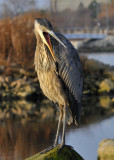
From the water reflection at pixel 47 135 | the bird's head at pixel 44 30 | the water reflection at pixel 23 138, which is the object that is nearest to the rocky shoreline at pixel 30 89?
the water reflection at pixel 47 135

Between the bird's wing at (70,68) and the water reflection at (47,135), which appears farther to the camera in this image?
the water reflection at (47,135)

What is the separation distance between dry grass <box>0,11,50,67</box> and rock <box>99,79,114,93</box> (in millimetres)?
3046

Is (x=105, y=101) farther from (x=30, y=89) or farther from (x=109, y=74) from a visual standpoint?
(x=109, y=74)

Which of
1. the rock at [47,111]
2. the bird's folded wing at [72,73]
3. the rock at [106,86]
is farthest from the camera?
the rock at [106,86]

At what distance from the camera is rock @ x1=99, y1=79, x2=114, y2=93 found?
18734mm

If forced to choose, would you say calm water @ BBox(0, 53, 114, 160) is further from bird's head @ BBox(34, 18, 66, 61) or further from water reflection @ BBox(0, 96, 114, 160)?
bird's head @ BBox(34, 18, 66, 61)

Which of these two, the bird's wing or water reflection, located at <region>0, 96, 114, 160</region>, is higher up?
the bird's wing

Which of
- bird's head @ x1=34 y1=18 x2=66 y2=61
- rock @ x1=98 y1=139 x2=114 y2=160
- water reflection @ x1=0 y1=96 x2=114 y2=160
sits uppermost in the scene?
bird's head @ x1=34 y1=18 x2=66 y2=61

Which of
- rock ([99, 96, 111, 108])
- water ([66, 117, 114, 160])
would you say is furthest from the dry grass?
water ([66, 117, 114, 160])

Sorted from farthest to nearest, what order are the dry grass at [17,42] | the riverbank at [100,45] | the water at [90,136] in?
the riverbank at [100,45]
the dry grass at [17,42]
the water at [90,136]

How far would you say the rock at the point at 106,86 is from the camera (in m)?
18.7

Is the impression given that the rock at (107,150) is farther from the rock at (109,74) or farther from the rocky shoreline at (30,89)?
the rock at (109,74)

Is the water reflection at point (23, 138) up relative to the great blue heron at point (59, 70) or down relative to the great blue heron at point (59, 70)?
down

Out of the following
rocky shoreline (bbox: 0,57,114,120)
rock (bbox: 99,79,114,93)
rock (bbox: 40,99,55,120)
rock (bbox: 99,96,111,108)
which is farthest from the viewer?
rock (bbox: 99,79,114,93)
